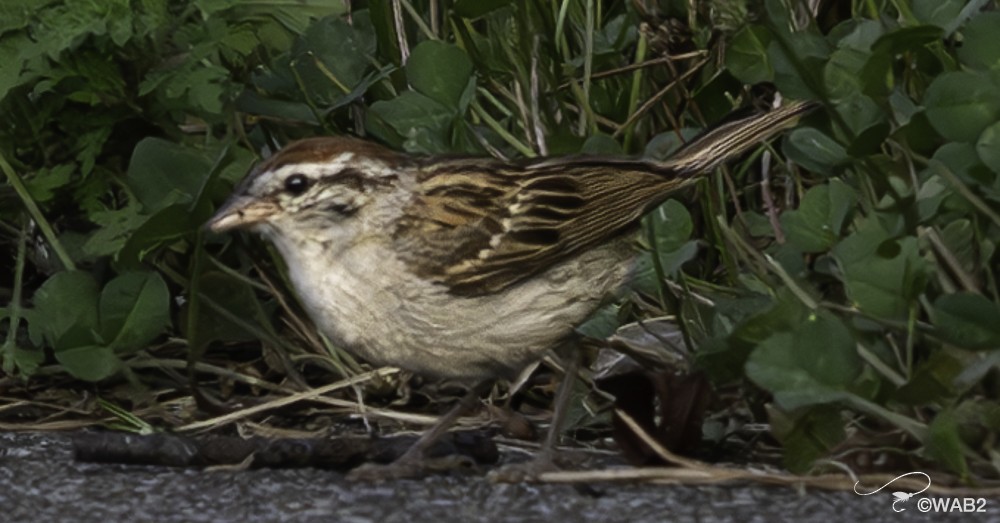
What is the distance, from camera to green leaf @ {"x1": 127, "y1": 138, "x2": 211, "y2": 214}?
5.38 m

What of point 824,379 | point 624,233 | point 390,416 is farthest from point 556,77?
point 824,379

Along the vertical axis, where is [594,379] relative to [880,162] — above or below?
below

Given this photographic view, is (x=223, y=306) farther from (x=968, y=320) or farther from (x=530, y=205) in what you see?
(x=968, y=320)

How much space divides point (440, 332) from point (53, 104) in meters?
1.60

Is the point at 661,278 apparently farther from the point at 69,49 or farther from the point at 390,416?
the point at 69,49

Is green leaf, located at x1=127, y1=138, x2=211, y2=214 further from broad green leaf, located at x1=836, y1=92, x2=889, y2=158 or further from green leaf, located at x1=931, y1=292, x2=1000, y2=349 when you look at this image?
green leaf, located at x1=931, y1=292, x2=1000, y2=349

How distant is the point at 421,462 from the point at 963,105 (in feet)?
5.07

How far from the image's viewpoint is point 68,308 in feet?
17.7

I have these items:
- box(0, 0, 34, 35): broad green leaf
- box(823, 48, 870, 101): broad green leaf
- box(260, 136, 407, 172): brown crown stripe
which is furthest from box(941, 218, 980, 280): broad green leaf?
box(0, 0, 34, 35): broad green leaf

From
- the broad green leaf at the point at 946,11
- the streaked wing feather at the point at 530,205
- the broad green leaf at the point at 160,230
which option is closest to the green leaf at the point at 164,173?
the broad green leaf at the point at 160,230

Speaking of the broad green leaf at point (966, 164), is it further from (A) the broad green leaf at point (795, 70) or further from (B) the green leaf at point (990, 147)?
(A) the broad green leaf at point (795, 70)

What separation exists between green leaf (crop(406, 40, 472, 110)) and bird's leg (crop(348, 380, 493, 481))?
2.80 feet

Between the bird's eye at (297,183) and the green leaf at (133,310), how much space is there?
2.63ft

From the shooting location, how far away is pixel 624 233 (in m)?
5.15
